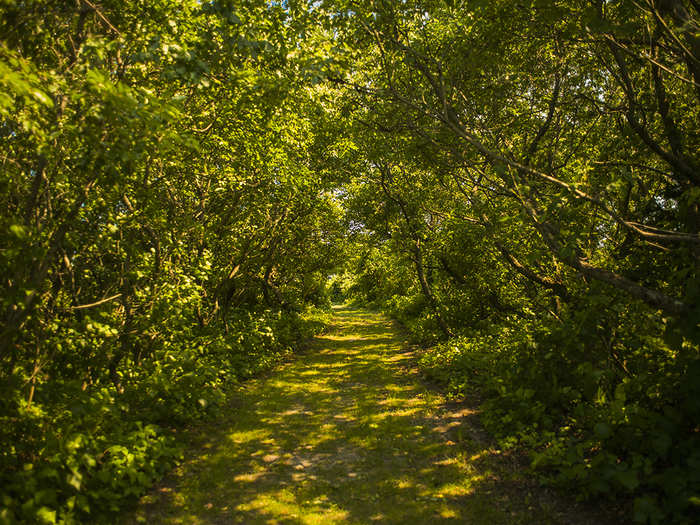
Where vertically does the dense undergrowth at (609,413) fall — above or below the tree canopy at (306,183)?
below

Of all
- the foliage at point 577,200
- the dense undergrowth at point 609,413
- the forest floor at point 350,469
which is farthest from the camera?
the forest floor at point 350,469

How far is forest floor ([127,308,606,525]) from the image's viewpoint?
192 inches

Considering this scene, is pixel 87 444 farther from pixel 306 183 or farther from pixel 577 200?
pixel 306 183

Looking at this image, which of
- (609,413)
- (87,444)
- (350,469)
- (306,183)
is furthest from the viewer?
(306,183)

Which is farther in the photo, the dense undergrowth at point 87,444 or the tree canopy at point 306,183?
the tree canopy at point 306,183

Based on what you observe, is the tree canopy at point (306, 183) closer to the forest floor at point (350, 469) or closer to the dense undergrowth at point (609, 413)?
the dense undergrowth at point (609, 413)

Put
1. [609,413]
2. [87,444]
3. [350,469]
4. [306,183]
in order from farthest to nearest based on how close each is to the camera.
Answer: [306,183]
[350,469]
[609,413]
[87,444]

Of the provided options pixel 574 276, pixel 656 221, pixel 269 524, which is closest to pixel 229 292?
pixel 269 524

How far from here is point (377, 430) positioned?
7.60 m

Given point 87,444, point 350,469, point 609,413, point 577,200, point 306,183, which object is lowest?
point 350,469

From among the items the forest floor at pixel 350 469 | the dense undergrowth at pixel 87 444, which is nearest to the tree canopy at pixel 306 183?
the dense undergrowth at pixel 87 444

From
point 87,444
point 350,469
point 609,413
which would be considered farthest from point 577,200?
point 87,444

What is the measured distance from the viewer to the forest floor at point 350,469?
16.0 ft

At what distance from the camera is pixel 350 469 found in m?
6.13
